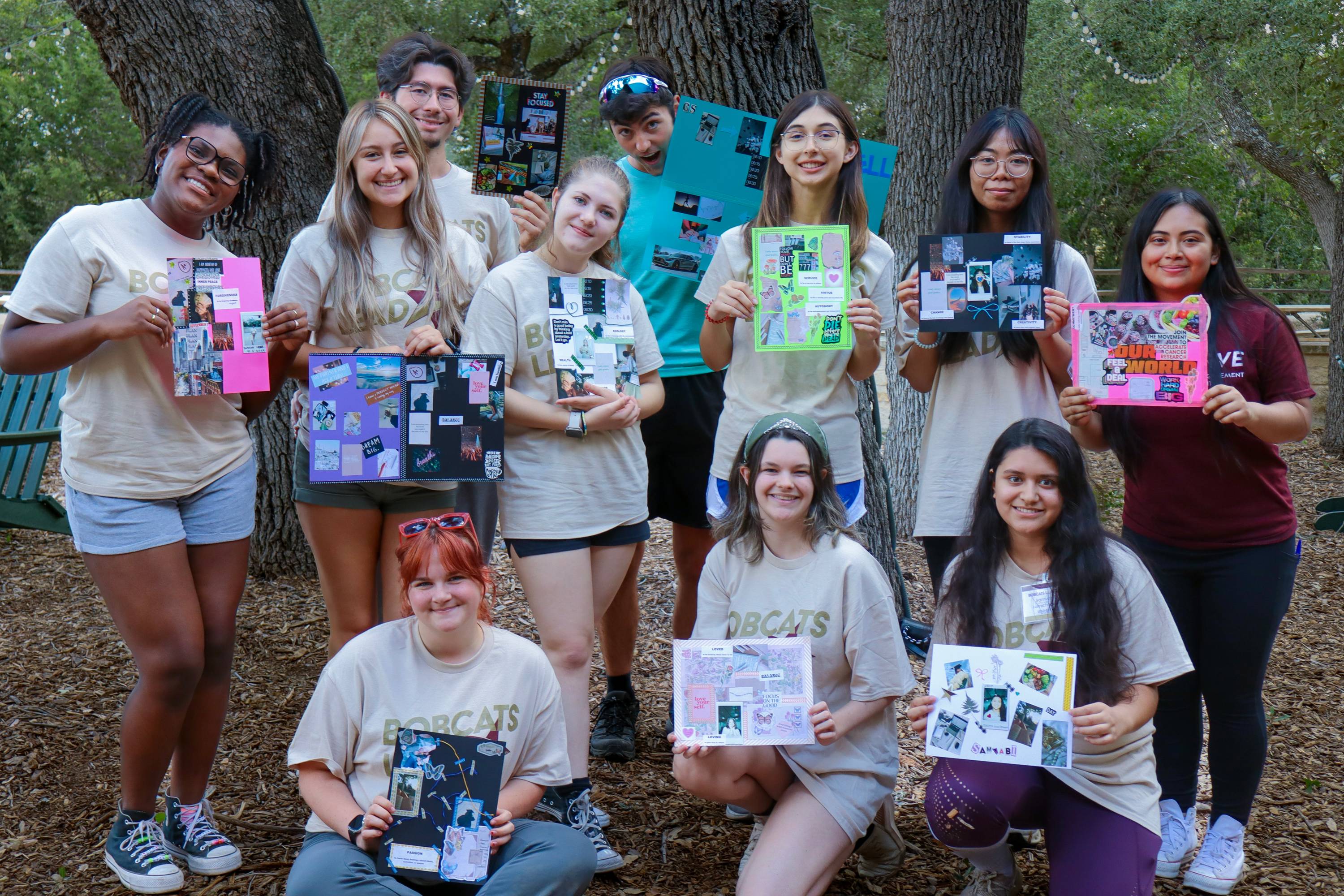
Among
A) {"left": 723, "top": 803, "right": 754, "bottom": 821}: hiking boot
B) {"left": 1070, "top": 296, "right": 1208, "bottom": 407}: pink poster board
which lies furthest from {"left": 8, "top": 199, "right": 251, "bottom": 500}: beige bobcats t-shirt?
{"left": 1070, "top": 296, "right": 1208, "bottom": 407}: pink poster board

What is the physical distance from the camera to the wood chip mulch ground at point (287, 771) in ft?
10.7

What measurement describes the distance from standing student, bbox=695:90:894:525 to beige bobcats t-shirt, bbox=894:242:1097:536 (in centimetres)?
23

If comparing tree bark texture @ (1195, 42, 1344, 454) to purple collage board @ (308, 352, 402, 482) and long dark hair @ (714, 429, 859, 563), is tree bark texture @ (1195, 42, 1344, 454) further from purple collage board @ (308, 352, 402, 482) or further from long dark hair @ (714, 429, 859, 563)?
purple collage board @ (308, 352, 402, 482)

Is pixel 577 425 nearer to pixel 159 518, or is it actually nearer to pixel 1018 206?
pixel 159 518

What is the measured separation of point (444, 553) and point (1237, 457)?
2.22 m

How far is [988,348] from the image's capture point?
10.5 ft

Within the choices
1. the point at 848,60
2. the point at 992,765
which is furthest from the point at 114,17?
the point at 848,60

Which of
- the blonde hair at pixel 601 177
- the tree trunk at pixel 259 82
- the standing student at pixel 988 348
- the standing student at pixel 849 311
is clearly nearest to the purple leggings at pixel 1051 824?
the standing student at pixel 988 348

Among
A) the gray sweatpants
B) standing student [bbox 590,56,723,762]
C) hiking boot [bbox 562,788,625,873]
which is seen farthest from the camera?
standing student [bbox 590,56,723,762]

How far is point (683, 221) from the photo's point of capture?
3670 mm

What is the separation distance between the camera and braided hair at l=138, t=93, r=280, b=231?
3016 millimetres

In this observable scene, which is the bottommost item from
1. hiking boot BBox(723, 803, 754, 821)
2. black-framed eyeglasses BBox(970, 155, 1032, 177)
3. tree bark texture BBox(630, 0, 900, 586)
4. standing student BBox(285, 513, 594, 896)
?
hiking boot BBox(723, 803, 754, 821)

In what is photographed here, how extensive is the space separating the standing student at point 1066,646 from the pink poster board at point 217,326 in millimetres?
2015

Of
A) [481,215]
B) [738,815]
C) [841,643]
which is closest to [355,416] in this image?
[481,215]
